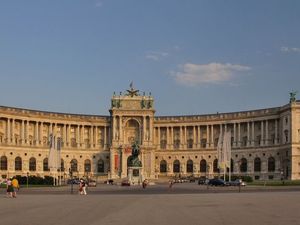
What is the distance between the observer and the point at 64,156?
18038 cm

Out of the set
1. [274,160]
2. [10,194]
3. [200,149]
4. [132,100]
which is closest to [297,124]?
[274,160]

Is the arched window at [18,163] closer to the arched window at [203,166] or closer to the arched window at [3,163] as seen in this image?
the arched window at [3,163]

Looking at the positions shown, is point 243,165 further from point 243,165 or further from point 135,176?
point 135,176

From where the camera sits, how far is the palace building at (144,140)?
166 metres

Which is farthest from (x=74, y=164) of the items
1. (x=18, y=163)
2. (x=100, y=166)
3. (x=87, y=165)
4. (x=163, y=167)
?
(x=163, y=167)

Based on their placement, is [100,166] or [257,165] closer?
A: [257,165]

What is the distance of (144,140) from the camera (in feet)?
605

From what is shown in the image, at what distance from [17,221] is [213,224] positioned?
33.9ft

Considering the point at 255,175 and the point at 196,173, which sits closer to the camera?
the point at 255,175

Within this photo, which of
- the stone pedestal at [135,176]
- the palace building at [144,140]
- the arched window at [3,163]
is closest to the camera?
the stone pedestal at [135,176]

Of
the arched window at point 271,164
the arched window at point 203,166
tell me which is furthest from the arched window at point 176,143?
the arched window at point 271,164

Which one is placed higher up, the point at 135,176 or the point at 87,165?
the point at 135,176

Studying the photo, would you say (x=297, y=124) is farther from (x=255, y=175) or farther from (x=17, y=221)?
(x=17, y=221)

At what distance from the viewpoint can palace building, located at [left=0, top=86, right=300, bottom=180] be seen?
165625 millimetres
